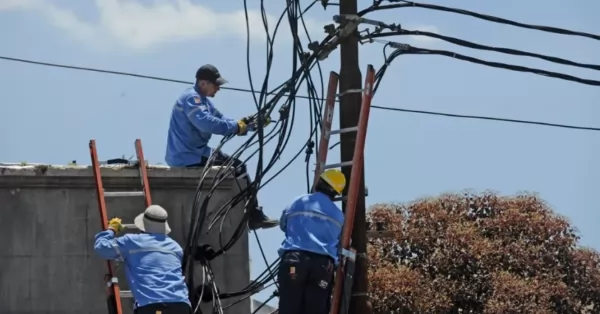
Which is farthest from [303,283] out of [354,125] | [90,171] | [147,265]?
[90,171]

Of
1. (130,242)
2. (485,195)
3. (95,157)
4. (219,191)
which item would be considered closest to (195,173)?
(219,191)

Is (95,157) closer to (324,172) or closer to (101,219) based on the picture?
(101,219)

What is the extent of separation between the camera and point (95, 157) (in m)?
11.5

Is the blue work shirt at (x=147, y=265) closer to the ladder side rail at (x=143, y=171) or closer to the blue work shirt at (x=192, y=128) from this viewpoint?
the ladder side rail at (x=143, y=171)

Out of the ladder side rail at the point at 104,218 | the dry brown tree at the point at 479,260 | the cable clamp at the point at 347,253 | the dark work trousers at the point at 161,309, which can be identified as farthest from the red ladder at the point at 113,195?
the dry brown tree at the point at 479,260

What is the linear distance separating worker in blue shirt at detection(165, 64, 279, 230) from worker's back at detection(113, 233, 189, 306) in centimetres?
189

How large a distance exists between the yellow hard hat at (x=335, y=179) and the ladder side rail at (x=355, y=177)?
0.13 meters

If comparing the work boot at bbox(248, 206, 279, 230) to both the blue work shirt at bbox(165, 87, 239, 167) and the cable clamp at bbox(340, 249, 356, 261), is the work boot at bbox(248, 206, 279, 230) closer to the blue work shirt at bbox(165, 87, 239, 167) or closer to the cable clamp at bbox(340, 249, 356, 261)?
the blue work shirt at bbox(165, 87, 239, 167)

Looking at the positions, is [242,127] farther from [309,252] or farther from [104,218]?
[309,252]

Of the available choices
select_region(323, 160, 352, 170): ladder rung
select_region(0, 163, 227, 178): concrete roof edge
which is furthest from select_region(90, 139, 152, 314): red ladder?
select_region(323, 160, 352, 170): ladder rung

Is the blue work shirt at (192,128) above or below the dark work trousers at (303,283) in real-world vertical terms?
above

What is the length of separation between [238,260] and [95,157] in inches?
75.0

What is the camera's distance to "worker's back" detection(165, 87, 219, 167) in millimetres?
12469

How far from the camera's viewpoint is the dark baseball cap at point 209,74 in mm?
12609
